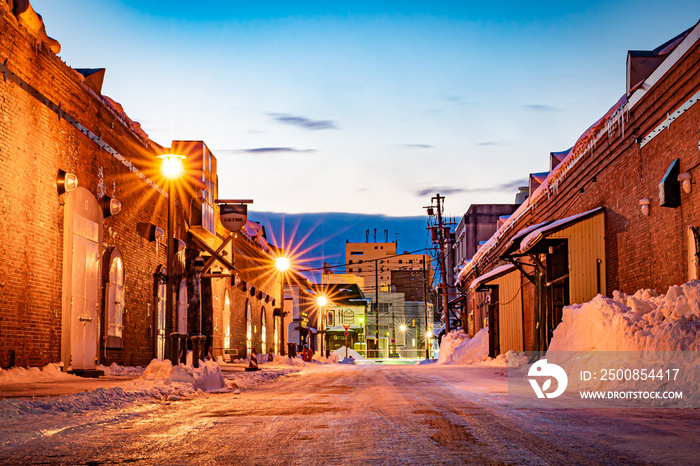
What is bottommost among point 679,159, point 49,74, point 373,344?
point 373,344

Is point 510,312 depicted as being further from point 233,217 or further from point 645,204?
point 645,204

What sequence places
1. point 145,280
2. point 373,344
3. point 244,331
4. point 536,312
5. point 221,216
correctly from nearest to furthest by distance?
point 145,280 < point 536,312 < point 221,216 < point 244,331 < point 373,344

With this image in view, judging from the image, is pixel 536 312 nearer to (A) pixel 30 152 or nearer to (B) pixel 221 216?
(B) pixel 221 216

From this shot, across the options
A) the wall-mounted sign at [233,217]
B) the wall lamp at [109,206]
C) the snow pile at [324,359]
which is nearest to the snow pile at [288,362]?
the wall-mounted sign at [233,217]

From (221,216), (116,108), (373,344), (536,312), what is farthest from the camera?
(373,344)

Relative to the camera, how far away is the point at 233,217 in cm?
3192

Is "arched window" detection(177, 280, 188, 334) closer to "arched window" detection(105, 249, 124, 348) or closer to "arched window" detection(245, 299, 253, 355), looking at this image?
"arched window" detection(105, 249, 124, 348)

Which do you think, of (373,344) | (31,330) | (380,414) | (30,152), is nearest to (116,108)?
(30,152)

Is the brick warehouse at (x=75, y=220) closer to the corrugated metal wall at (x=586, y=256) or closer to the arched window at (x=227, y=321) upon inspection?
the arched window at (x=227, y=321)

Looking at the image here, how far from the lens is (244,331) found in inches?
1652

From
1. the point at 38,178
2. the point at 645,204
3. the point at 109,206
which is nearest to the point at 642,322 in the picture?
the point at 645,204

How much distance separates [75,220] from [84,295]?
200cm

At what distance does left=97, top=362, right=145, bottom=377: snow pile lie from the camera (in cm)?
1880

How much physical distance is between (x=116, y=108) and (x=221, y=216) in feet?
38.2
